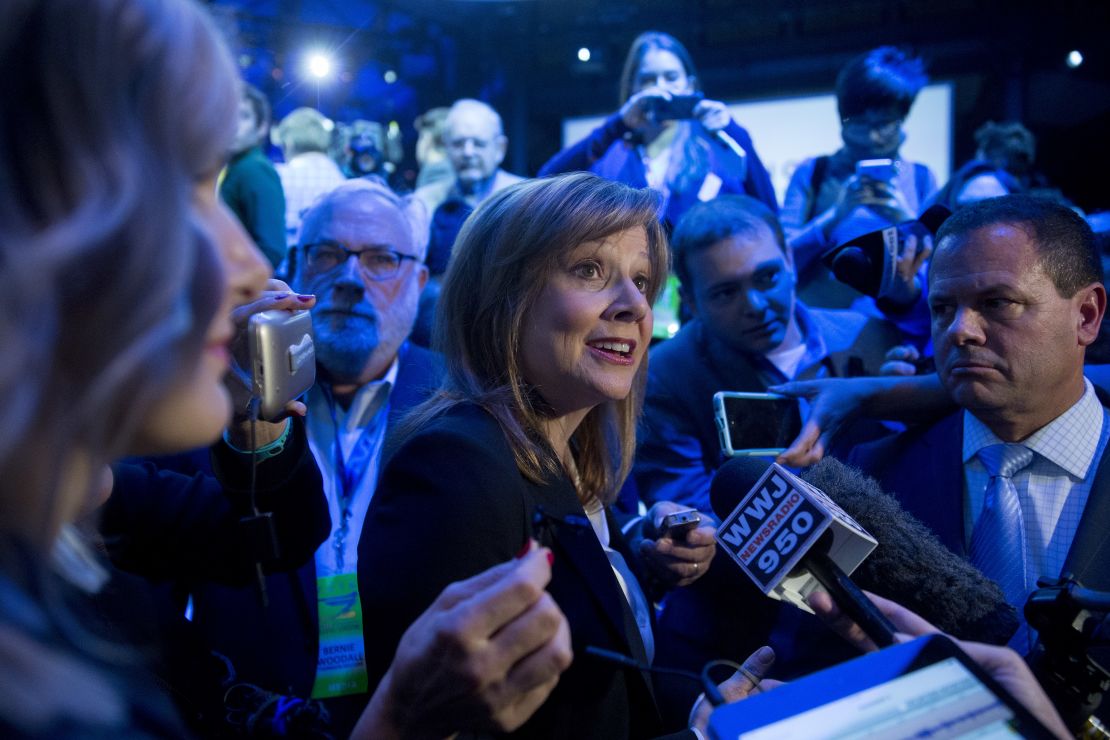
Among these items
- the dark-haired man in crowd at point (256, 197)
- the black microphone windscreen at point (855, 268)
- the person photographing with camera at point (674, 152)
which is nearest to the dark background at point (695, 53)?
the dark-haired man in crowd at point (256, 197)

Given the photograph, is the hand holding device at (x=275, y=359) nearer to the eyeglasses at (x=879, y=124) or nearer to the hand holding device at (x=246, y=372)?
the hand holding device at (x=246, y=372)

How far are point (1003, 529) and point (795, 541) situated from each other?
2.63 ft

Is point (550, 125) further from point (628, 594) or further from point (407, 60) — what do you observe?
point (628, 594)

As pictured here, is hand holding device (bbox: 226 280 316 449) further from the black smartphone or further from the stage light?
the stage light

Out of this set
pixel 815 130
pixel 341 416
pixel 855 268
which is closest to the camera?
pixel 855 268

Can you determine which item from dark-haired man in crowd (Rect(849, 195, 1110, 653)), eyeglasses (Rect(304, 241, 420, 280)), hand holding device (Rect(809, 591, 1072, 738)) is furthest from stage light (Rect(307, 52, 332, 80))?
hand holding device (Rect(809, 591, 1072, 738))

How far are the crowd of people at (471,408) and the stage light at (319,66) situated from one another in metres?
3.28

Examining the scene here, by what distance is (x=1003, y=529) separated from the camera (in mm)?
1828

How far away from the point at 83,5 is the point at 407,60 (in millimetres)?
8456

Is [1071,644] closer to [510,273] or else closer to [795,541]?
[795,541]

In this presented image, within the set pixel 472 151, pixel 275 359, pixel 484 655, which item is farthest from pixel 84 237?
pixel 472 151

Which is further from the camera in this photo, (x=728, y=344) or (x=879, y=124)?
(x=879, y=124)

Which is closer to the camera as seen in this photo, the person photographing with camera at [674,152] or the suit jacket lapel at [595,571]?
the suit jacket lapel at [595,571]

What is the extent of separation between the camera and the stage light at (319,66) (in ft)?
23.1
